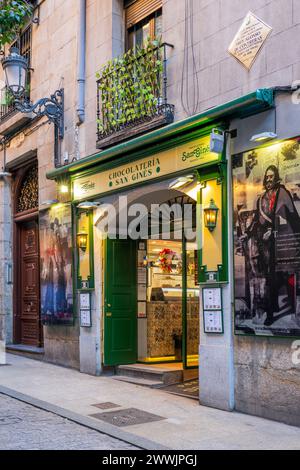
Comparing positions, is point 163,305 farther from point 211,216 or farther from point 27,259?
point 27,259

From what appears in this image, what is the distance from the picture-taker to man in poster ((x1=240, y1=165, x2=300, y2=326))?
686 cm

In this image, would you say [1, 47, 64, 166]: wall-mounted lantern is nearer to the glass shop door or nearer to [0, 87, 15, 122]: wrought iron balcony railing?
[0, 87, 15, 122]: wrought iron balcony railing

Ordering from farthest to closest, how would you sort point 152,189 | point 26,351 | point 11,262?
point 11,262 < point 26,351 < point 152,189

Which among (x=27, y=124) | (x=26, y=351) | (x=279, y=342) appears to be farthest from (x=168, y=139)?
(x=26, y=351)

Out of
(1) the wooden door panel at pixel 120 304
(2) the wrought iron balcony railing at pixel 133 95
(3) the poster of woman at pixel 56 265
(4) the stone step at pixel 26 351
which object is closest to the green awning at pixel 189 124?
(2) the wrought iron balcony railing at pixel 133 95

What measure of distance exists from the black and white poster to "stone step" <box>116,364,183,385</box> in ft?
7.90

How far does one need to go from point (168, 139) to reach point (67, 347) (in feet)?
15.7

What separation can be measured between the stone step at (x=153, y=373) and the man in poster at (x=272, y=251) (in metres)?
2.74

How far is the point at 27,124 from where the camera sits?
13250 millimetres

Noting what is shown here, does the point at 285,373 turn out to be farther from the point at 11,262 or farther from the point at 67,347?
the point at 11,262

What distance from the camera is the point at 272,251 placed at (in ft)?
23.3

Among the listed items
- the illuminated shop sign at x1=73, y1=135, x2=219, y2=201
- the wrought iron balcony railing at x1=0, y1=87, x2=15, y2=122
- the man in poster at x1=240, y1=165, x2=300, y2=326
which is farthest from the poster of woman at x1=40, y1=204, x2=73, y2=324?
the man in poster at x1=240, y1=165, x2=300, y2=326

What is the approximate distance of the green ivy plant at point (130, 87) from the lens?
30.3ft
